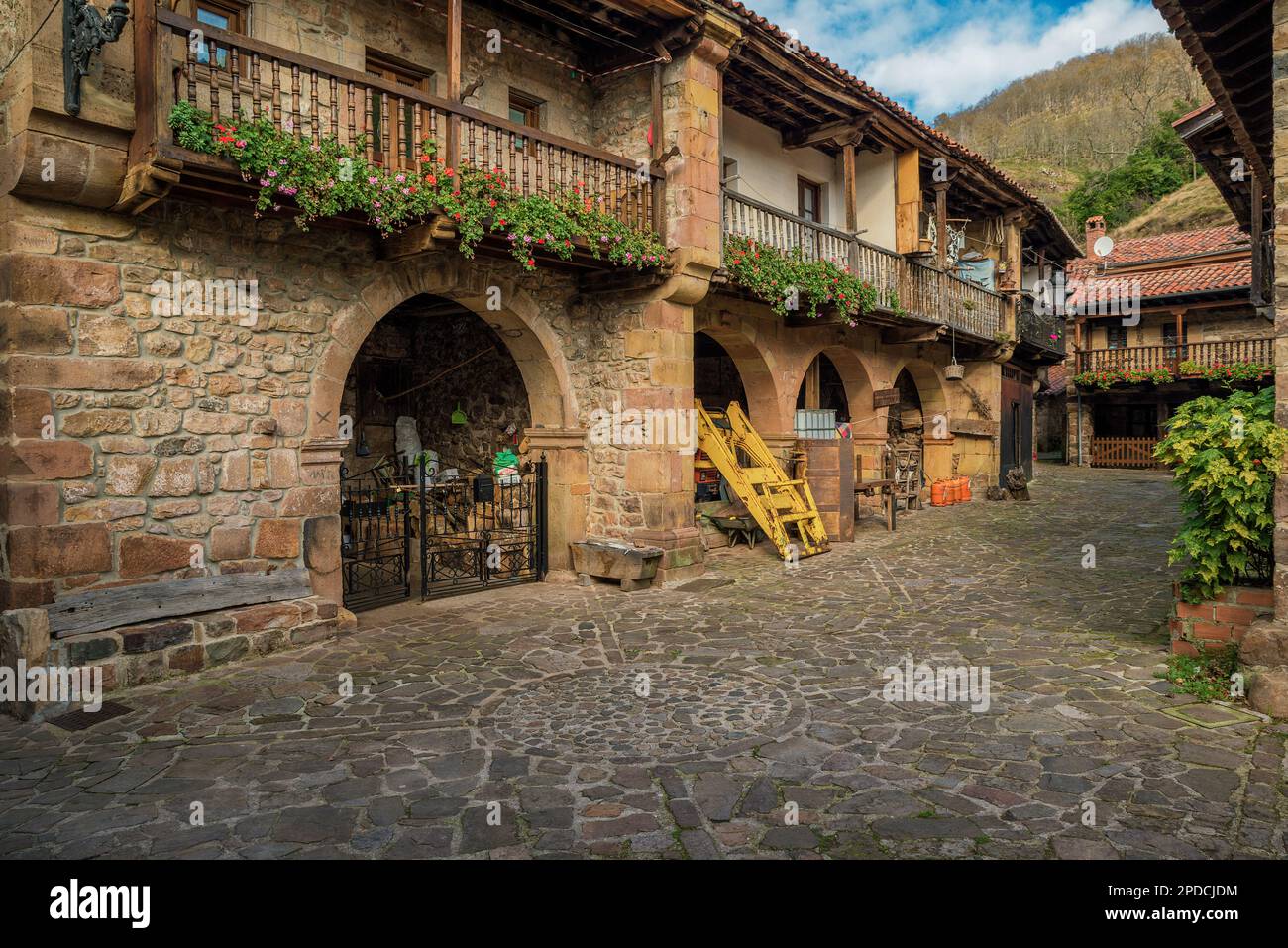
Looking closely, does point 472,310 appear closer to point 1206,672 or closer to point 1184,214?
point 1206,672

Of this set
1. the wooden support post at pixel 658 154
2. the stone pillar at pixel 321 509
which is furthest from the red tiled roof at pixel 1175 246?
the stone pillar at pixel 321 509

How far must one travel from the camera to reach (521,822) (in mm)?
3625

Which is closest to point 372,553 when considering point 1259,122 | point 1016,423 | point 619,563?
point 619,563

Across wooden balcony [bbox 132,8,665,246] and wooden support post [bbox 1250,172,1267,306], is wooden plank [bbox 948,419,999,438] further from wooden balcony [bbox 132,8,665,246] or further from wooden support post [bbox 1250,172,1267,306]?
wooden balcony [bbox 132,8,665,246]

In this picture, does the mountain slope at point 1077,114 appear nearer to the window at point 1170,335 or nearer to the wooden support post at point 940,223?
the window at point 1170,335

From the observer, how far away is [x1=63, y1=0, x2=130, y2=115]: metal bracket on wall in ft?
16.9

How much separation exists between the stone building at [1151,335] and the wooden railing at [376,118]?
22.0 meters

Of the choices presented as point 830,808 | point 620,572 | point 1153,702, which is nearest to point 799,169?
point 620,572

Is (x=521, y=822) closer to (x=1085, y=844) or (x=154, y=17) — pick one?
(x=1085, y=844)

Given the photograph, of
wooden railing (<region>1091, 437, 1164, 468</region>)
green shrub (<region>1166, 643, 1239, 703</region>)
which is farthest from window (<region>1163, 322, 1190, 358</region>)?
green shrub (<region>1166, 643, 1239, 703</region>)

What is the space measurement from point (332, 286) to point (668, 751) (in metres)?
5.03

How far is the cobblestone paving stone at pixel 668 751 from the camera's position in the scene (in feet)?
11.4

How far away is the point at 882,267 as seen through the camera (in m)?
13.3

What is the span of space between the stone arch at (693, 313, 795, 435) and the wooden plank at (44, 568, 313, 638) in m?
7.31
